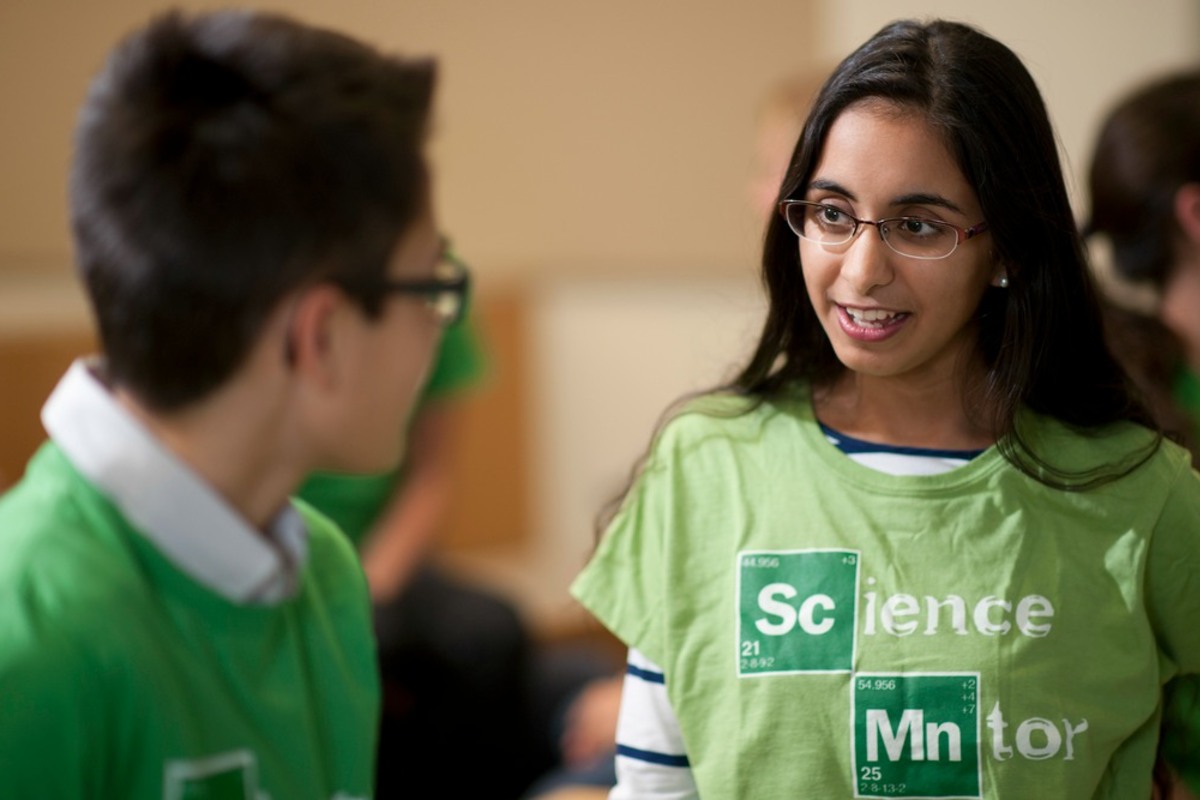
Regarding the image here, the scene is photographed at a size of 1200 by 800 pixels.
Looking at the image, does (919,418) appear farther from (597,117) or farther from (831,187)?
(597,117)

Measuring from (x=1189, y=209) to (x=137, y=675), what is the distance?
1573 millimetres

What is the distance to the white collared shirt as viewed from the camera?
3.52 feet

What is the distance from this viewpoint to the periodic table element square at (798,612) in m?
1.26

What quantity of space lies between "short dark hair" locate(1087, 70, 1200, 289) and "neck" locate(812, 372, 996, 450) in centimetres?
80

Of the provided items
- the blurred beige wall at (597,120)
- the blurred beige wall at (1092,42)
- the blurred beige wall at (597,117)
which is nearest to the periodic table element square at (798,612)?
the blurred beige wall at (1092,42)

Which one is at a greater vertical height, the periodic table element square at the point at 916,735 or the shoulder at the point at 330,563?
the shoulder at the point at 330,563

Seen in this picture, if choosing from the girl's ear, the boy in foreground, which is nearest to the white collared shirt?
the boy in foreground

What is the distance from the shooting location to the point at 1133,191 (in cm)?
193

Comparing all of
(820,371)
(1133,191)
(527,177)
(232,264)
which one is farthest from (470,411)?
(232,264)

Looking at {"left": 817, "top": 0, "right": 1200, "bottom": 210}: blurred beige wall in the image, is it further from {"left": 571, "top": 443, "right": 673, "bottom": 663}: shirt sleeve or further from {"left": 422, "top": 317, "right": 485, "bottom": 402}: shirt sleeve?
{"left": 571, "top": 443, "right": 673, "bottom": 663}: shirt sleeve

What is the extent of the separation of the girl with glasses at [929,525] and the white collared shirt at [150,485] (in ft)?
1.34

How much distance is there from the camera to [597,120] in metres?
4.18

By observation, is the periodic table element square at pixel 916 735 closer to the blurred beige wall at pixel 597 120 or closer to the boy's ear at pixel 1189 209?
the boy's ear at pixel 1189 209

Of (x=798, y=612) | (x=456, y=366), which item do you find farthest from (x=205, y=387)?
(x=456, y=366)
